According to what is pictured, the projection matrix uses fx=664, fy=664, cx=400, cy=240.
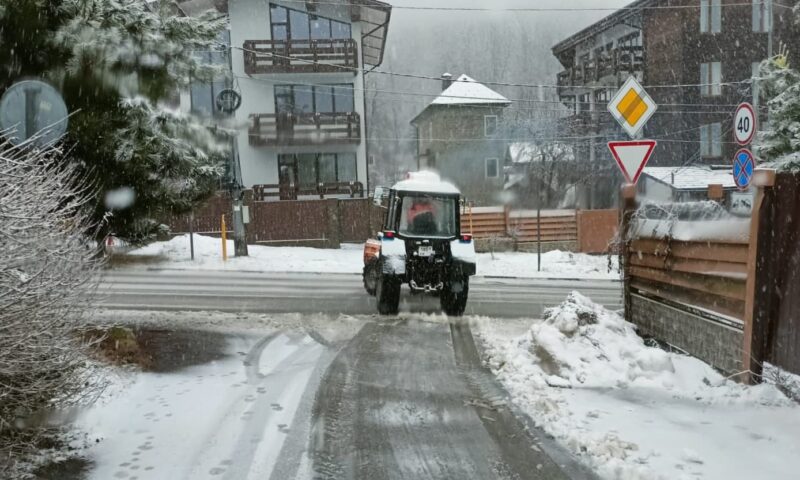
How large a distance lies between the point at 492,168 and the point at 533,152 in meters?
6.49

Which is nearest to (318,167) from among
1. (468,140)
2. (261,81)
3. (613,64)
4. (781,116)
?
(261,81)

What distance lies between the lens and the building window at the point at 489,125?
4382 centimetres

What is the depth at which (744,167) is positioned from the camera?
14.0 metres

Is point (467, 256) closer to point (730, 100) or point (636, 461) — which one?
point (636, 461)

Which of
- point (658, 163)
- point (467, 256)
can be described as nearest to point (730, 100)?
point (658, 163)

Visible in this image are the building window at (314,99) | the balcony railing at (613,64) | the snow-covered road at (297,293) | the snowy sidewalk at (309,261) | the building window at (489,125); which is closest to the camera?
the snow-covered road at (297,293)

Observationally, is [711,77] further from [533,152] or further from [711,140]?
[533,152]

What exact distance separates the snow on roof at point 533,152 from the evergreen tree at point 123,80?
93.6 ft

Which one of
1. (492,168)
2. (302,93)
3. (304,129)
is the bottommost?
(492,168)

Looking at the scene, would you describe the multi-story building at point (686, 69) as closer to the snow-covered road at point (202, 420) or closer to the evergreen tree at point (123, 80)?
the evergreen tree at point (123, 80)

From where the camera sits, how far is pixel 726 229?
5941 mm

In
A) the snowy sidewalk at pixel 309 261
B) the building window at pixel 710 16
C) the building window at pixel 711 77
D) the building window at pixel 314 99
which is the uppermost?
the building window at pixel 710 16

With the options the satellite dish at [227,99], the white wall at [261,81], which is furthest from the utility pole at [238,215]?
the white wall at [261,81]

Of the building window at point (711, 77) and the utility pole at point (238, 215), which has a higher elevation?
→ the building window at point (711, 77)
